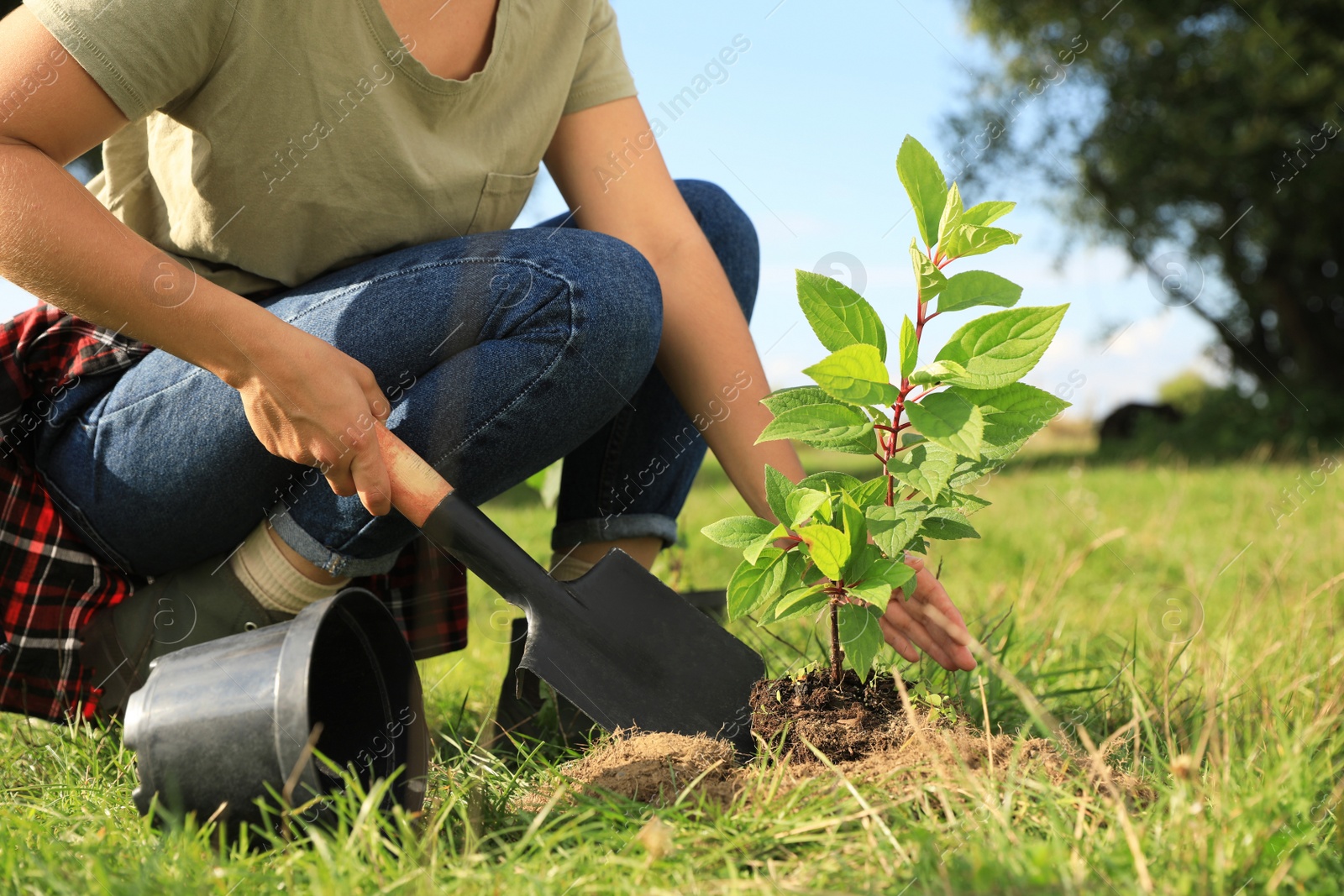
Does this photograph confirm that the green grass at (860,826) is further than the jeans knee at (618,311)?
No

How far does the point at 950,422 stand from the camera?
42.8 inches

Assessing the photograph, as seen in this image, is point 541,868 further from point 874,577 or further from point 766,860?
point 874,577

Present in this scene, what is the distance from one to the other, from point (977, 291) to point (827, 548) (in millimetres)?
354

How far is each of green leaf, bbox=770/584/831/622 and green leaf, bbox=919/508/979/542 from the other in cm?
15

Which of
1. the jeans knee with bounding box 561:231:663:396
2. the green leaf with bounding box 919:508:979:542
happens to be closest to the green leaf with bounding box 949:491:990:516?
the green leaf with bounding box 919:508:979:542

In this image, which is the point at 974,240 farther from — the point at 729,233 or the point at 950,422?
A: the point at 729,233

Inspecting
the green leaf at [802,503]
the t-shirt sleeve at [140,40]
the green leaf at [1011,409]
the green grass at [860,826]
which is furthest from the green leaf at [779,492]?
the t-shirt sleeve at [140,40]

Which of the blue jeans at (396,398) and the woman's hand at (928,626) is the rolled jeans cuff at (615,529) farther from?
the woman's hand at (928,626)

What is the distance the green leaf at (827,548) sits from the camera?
1.14m

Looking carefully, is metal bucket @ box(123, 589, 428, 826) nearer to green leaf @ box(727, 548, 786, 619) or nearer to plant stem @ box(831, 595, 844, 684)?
green leaf @ box(727, 548, 786, 619)

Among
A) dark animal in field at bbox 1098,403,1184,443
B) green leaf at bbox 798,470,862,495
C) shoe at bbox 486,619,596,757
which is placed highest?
green leaf at bbox 798,470,862,495

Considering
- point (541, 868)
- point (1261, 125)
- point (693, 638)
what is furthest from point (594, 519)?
point (1261, 125)

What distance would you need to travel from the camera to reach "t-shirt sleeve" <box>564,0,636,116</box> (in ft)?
5.90

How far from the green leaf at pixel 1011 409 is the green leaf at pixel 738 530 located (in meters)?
0.29
